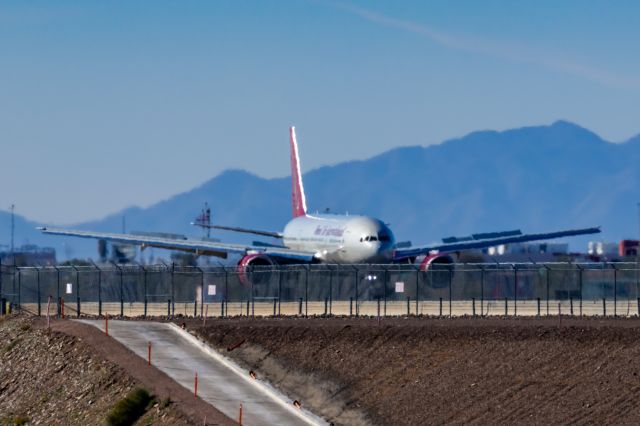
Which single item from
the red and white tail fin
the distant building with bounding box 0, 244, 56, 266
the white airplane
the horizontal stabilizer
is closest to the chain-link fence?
the white airplane

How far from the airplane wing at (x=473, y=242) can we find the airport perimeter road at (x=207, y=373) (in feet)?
113

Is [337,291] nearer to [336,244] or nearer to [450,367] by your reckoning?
[336,244]

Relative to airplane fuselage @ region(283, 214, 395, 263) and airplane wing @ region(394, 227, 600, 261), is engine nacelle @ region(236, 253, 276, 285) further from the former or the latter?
airplane wing @ region(394, 227, 600, 261)

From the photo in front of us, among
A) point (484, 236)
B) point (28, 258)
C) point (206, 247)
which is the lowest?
point (28, 258)

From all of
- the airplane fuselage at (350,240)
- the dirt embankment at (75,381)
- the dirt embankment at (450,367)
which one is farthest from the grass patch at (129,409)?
the airplane fuselage at (350,240)

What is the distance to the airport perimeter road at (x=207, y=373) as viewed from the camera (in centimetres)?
4075

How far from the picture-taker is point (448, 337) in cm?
4925

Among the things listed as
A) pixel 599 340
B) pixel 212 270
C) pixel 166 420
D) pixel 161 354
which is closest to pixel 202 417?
pixel 166 420

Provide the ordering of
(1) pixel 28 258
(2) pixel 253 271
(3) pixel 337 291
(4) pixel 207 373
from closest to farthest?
(4) pixel 207 373 < (2) pixel 253 271 < (3) pixel 337 291 < (1) pixel 28 258

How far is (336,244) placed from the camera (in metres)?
88.5

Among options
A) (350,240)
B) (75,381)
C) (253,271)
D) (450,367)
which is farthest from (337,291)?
(450,367)

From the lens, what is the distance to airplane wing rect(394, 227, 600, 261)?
90.1 metres

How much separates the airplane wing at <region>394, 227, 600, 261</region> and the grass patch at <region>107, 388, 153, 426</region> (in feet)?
153

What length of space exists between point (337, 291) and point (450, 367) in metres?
28.6
